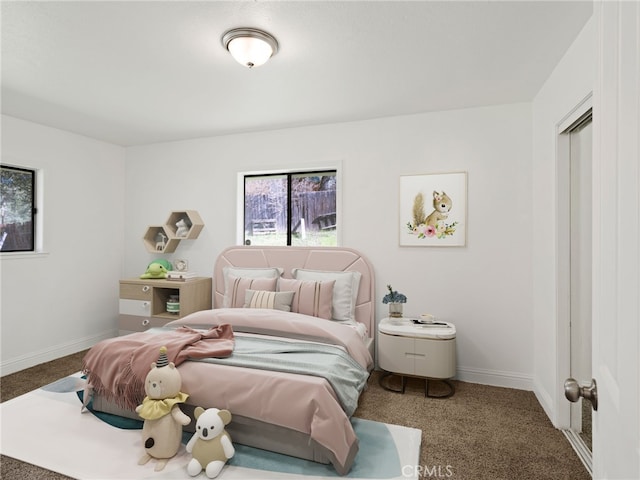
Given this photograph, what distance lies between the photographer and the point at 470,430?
2.45m

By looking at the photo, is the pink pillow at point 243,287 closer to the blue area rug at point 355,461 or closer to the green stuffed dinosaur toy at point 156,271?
the green stuffed dinosaur toy at point 156,271

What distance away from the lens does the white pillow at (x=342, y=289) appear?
3.43 metres

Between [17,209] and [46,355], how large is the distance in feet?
5.23

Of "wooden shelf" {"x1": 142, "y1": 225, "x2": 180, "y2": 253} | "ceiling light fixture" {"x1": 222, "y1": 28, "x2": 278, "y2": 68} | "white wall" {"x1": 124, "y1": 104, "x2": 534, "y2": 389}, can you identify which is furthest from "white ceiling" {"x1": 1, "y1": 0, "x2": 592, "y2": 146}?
"wooden shelf" {"x1": 142, "y1": 225, "x2": 180, "y2": 253}

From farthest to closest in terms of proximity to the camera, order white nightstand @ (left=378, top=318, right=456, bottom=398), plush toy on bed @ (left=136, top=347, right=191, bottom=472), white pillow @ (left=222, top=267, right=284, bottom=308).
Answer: white pillow @ (left=222, top=267, right=284, bottom=308), white nightstand @ (left=378, top=318, right=456, bottom=398), plush toy on bed @ (left=136, top=347, right=191, bottom=472)

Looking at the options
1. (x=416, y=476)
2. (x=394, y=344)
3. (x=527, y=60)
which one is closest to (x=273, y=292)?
(x=394, y=344)

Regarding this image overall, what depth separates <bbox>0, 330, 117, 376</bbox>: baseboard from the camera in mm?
3482

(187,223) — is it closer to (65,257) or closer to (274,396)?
(65,257)

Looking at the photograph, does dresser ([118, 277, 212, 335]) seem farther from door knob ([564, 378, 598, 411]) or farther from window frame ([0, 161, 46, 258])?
door knob ([564, 378, 598, 411])

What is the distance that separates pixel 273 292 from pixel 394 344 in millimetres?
1219

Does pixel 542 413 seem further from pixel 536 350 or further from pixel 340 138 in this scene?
pixel 340 138

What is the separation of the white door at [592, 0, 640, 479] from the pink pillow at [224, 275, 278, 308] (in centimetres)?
295

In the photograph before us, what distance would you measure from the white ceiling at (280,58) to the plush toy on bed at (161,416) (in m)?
2.04

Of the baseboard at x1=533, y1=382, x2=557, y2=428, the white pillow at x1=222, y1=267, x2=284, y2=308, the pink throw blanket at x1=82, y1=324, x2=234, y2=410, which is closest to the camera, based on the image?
the pink throw blanket at x1=82, y1=324, x2=234, y2=410
